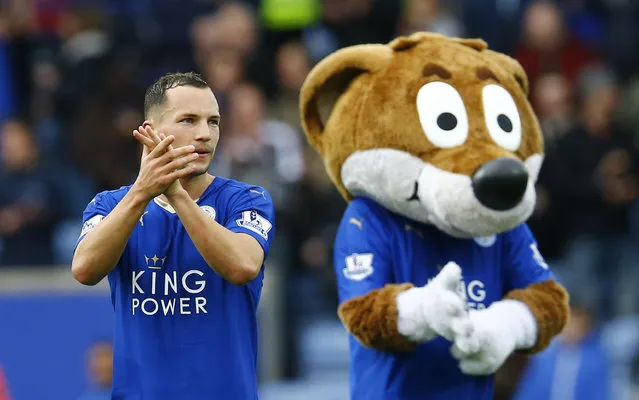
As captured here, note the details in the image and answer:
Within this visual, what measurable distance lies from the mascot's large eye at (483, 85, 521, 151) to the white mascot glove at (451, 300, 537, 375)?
0.65 meters

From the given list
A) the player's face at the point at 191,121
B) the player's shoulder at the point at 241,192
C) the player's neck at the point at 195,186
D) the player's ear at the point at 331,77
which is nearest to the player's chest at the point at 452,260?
the player's ear at the point at 331,77

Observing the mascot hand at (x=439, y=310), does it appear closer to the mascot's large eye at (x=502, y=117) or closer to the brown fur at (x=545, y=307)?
the brown fur at (x=545, y=307)

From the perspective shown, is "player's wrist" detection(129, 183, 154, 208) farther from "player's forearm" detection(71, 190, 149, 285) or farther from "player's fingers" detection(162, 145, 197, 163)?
"player's fingers" detection(162, 145, 197, 163)

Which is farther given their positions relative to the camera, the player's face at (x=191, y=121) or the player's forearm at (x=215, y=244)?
the player's face at (x=191, y=121)

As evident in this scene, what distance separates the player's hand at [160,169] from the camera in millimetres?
4047

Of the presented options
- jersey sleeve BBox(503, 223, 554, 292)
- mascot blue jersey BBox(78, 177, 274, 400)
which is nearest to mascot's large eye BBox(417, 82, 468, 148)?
jersey sleeve BBox(503, 223, 554, 292)

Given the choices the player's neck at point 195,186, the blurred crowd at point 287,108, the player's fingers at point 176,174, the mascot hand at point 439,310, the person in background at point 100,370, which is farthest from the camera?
the blurred crowd at point 287,108

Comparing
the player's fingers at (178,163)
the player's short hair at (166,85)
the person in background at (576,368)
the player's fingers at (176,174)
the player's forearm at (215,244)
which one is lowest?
the person in background at (576,368)

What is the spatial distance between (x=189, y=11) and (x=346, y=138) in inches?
259

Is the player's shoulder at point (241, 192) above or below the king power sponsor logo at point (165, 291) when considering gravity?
above

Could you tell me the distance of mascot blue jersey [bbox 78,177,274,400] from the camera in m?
4.32

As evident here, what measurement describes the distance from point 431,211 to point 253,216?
973mm

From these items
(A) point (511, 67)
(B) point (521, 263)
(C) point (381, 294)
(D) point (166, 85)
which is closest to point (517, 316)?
(B) point (521, 263)

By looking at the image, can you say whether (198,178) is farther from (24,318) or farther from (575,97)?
(575,97)
